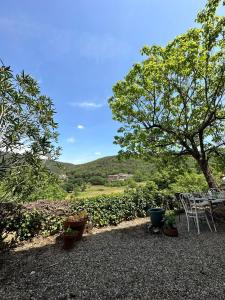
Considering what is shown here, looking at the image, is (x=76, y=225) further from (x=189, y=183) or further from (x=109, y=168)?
(x=109, y=168)

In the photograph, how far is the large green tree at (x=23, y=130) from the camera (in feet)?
11.1

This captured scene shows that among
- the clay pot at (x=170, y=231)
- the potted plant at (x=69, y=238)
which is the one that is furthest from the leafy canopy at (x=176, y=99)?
the potted plant at (x=69, y=238)

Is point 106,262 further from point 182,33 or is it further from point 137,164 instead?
point 137,164

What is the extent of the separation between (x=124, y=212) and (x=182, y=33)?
21.2 feet

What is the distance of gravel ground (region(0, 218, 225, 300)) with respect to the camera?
2.97 metres

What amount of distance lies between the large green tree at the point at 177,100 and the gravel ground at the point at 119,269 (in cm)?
342

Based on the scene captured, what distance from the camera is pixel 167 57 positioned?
24.1 ft

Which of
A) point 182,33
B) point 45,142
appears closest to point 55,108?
point 45,142

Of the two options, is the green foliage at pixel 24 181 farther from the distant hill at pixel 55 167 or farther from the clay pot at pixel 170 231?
the clay pot at pixel 170 231

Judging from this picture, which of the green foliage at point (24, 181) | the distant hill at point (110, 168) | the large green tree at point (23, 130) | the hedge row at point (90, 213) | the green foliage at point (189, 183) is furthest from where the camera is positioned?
the distant hill at point (110, 168)

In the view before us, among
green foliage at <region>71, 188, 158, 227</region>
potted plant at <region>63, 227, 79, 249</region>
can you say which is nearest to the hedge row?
green foliage at <region>71, 188, 158, 227</region>

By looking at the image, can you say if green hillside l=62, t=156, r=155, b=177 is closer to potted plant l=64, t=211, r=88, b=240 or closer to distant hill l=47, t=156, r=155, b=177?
distant hill l=47, t=156, r=155, b=177

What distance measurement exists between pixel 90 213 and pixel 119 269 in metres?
3.05

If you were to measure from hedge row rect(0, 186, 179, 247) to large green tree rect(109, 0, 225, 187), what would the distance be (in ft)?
6.12
